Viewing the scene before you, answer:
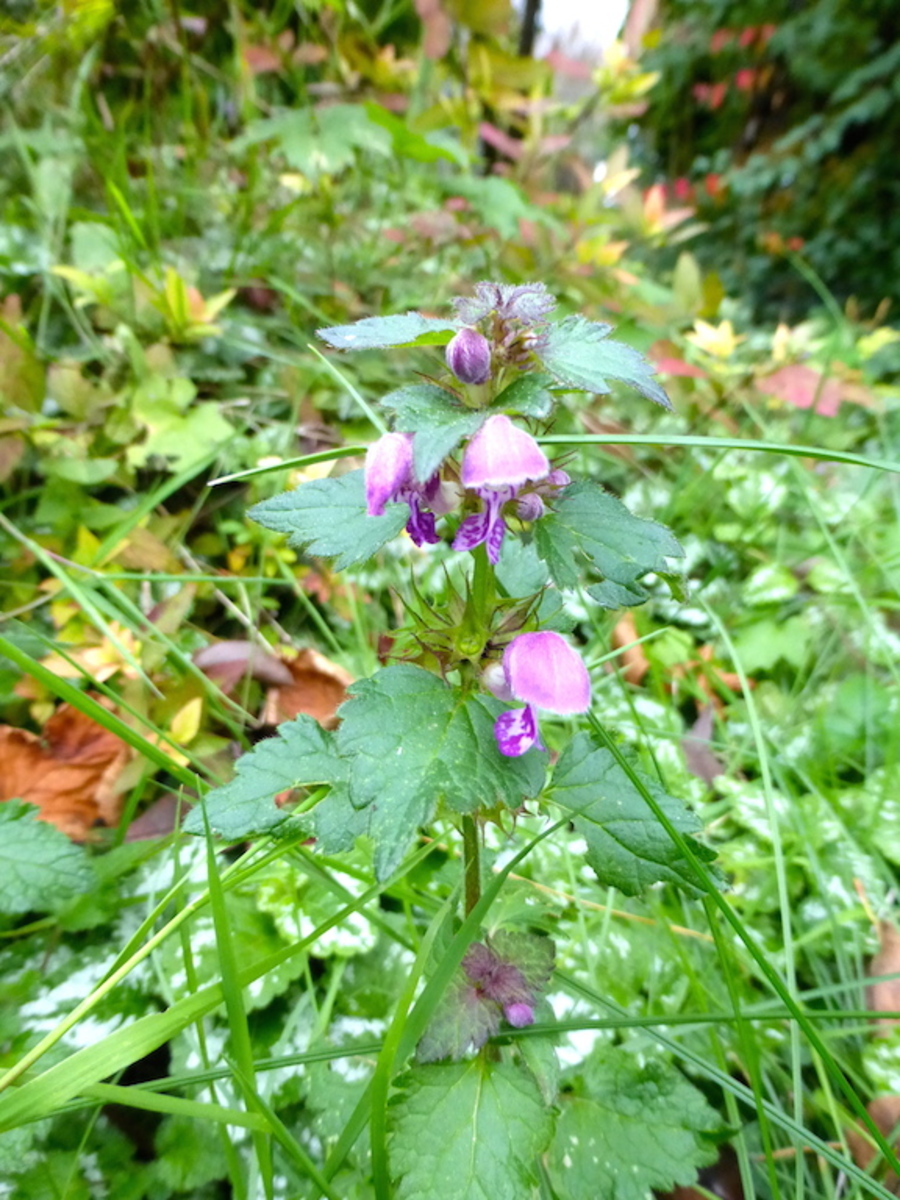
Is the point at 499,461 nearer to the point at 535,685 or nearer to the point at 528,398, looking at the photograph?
the point at 528,398

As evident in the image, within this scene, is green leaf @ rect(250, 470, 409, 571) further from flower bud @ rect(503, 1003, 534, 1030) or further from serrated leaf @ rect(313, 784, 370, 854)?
flower bud @ rect(503, 1003, 534, 1030)

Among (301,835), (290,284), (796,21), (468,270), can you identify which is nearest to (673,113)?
(796,21)

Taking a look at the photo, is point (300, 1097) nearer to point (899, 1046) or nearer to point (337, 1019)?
point (337, 1019)

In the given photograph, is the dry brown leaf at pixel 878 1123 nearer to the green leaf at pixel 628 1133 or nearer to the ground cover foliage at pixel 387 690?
the ground cover foliage at pixel 387 690

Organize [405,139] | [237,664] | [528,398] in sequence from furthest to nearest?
[405,139] < [237,664] < [528,398]

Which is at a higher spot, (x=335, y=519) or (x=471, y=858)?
(x=335, y=519)

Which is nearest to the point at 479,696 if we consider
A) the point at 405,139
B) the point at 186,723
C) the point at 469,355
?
the point at 469,355

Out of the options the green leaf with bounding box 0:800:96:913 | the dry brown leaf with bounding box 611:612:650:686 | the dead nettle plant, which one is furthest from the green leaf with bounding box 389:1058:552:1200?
the dry brown leaf with bounding box 611:612:650:686
